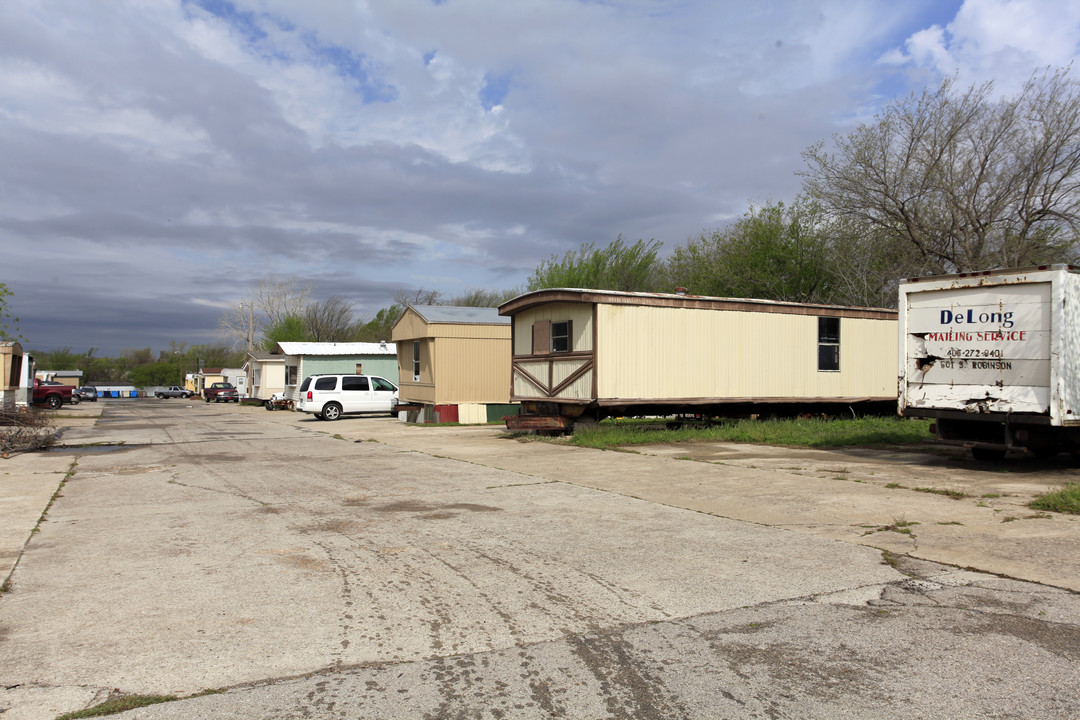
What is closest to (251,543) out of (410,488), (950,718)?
(410,488)

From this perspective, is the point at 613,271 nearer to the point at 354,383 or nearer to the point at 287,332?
the point at 354,383

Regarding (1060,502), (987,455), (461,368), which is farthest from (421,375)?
(1060,502)

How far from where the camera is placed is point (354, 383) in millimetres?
27812

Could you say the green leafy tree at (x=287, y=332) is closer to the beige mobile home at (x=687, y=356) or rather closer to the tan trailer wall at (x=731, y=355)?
the beige mobile home at (x=687, y=356)

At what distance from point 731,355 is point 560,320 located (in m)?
3.95

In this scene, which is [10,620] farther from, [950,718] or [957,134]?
[957,134]

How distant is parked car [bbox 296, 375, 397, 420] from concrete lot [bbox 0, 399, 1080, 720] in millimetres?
17420

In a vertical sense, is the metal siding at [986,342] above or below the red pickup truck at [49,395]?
above

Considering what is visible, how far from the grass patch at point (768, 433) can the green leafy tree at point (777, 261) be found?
1105 cm

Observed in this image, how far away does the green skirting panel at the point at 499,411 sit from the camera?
77.2ft

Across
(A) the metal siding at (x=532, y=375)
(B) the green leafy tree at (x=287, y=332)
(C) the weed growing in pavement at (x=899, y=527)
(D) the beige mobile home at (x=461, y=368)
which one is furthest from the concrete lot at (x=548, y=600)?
(B) the green leafy tree at (x=287, y=332)

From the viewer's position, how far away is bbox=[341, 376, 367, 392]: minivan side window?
27.7 meters

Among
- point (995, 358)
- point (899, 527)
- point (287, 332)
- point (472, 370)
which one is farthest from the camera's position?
point (287, 332)

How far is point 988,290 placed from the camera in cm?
1076
